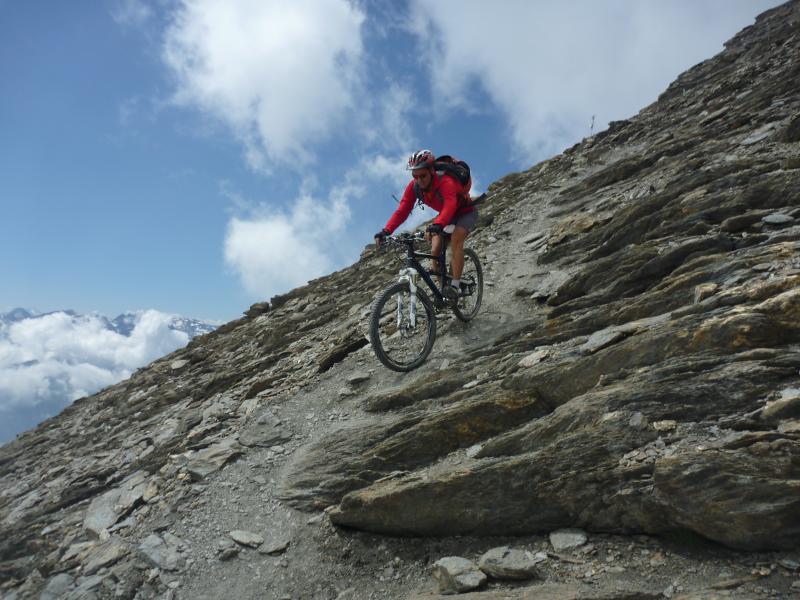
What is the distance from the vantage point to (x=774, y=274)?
253 inches

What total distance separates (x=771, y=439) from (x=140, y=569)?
8038 millimetres

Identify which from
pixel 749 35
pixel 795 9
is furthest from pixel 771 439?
pixel 795 9

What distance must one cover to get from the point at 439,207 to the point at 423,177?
2.66 ft

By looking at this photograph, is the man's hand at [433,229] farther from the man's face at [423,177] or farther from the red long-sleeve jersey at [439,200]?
the man's face at [423,177]

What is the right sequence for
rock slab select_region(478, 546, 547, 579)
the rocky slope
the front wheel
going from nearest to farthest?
1. the rocky slope
2. rock slab select_region(478, 546, 547, 579)
3. the front wheel

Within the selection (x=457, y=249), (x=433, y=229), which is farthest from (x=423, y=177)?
(x=457, y=249)

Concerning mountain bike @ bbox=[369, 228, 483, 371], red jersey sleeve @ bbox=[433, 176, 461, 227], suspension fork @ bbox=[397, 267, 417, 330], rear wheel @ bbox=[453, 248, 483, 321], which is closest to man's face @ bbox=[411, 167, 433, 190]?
red jersey sleeve @ bbox=[433, 176, 461, 227]

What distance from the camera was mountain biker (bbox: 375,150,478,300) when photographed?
30.2ft

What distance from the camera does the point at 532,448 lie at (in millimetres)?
5660

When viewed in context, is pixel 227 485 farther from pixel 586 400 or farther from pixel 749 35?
pixel 749 35

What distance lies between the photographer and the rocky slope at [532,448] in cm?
418

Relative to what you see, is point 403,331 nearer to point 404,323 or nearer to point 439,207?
point 404,323

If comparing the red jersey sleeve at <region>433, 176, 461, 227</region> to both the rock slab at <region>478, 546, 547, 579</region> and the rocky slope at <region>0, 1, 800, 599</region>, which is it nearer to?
the rocky slope at <region>0, 1, 800, 599</region>

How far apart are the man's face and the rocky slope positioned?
11.7 ft
